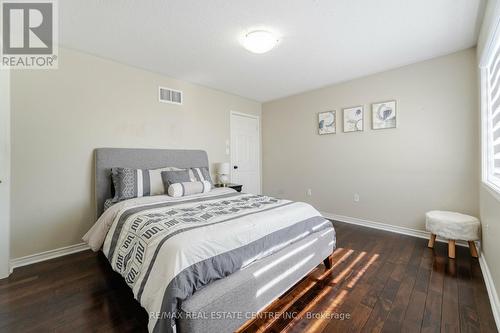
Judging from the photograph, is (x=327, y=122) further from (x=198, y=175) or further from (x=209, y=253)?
(x=209, y=253)

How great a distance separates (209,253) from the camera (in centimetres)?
127

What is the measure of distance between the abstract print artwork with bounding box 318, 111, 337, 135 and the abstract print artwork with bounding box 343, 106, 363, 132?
0.21 metres

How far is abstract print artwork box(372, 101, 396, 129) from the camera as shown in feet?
10.2

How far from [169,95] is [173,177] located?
1.46 m

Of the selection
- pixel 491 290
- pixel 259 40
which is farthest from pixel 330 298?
pixel 259 40

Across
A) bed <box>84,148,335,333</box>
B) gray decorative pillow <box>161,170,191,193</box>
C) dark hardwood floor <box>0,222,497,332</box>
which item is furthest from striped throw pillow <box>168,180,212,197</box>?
dark hardwood floor <box>0,222,497,332</box>

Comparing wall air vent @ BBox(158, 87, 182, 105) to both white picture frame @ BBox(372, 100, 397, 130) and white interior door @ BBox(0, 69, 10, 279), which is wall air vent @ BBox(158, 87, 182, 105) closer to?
white interior door @ BBox(0, 69, 10, 279)

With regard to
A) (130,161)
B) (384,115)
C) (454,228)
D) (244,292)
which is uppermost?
(384,115)

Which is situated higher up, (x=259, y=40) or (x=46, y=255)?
(x=259, y=40)

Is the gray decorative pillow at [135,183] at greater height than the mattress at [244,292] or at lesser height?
greater

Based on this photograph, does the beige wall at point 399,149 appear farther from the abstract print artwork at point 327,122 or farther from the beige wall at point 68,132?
the beige wall at point 68,132

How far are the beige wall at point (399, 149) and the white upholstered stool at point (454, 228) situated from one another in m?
0.45

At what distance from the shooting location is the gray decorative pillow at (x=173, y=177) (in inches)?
107

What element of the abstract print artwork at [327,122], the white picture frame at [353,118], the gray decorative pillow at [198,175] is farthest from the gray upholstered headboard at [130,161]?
the white picture frame at [353,118]
